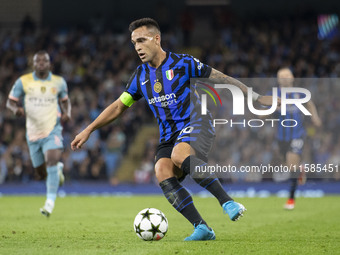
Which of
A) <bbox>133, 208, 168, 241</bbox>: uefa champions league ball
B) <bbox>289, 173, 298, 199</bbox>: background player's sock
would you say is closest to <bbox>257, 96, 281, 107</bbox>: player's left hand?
<bbox>133, 208, 168, 241</bbox>: uefa champions league ball

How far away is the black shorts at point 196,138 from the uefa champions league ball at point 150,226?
60 cm

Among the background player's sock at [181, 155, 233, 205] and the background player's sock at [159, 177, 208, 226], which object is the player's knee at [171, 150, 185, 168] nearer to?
the background player's sock at [181, 155, 233, 205]

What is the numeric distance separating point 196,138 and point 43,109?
4594mm

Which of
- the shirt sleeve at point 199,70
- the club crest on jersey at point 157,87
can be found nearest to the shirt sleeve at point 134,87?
the club crest on jersey at point 157,87

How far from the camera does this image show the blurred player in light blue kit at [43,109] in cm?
1063

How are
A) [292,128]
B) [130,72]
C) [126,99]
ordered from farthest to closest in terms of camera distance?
[130,72]
[292,128]
[126,99]

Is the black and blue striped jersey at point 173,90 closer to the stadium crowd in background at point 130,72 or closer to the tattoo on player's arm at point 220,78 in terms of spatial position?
the tattoo on player's arm at point 220,78

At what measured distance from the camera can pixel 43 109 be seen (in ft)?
35.5

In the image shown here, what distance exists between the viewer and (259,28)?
24281 millimetres

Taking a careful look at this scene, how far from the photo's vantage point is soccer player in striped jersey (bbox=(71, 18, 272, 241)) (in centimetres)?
678

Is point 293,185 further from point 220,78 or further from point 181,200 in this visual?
point 181,200

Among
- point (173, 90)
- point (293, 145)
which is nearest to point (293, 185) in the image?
point (293, 145)

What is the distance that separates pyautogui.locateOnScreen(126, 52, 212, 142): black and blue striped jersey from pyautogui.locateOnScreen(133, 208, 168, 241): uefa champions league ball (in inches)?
32.1

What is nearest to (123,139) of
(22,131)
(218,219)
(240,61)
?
(22,131)
